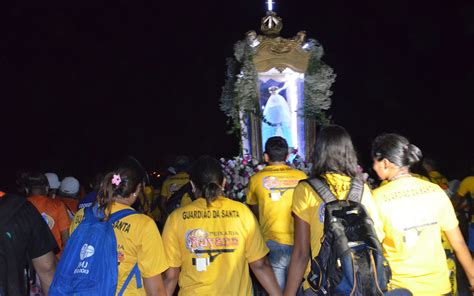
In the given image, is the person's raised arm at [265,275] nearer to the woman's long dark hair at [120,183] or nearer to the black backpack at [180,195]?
the woman's long dark hair at [120,183]

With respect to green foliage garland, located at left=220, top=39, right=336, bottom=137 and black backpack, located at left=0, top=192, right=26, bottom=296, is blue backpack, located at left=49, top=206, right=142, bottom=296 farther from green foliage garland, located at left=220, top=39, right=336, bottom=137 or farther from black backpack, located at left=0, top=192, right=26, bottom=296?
green foliage garland, located at left=220, top=39, right=336, bottom=137

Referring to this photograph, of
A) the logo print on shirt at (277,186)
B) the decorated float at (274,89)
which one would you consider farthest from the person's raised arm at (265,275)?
the decorated float at (274,89)

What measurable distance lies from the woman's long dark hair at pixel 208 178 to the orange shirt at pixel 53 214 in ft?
7.78

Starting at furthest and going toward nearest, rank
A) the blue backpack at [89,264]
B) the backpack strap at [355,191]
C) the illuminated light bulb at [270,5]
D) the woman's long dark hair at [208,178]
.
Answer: the illuminated light bulb at [270,5] < the woman's long dark hair at [208,178] < the backpack strap at [355,191] < the blue backpack at [89,264]

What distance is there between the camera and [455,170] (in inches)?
830

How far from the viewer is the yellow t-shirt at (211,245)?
420 cm

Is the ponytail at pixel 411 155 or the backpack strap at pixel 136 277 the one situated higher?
the ponytail at pixel 411 155

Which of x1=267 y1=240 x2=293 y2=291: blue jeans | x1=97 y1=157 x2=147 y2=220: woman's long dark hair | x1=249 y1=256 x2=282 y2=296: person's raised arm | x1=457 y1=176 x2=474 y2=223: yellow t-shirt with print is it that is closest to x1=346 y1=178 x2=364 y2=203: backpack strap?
x1=249 y1=256 x2=282 y2=296: person's raised arm

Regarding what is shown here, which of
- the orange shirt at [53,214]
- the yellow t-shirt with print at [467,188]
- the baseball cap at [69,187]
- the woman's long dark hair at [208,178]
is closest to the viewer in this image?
the woman's long dark hair at [208,178]

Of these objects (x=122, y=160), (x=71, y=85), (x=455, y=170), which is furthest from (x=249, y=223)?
(x=71, y=85)

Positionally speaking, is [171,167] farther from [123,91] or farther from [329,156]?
[123,91]

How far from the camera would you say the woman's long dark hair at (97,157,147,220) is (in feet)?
12.5

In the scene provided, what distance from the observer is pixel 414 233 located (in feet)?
13.3

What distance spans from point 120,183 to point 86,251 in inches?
21.6
